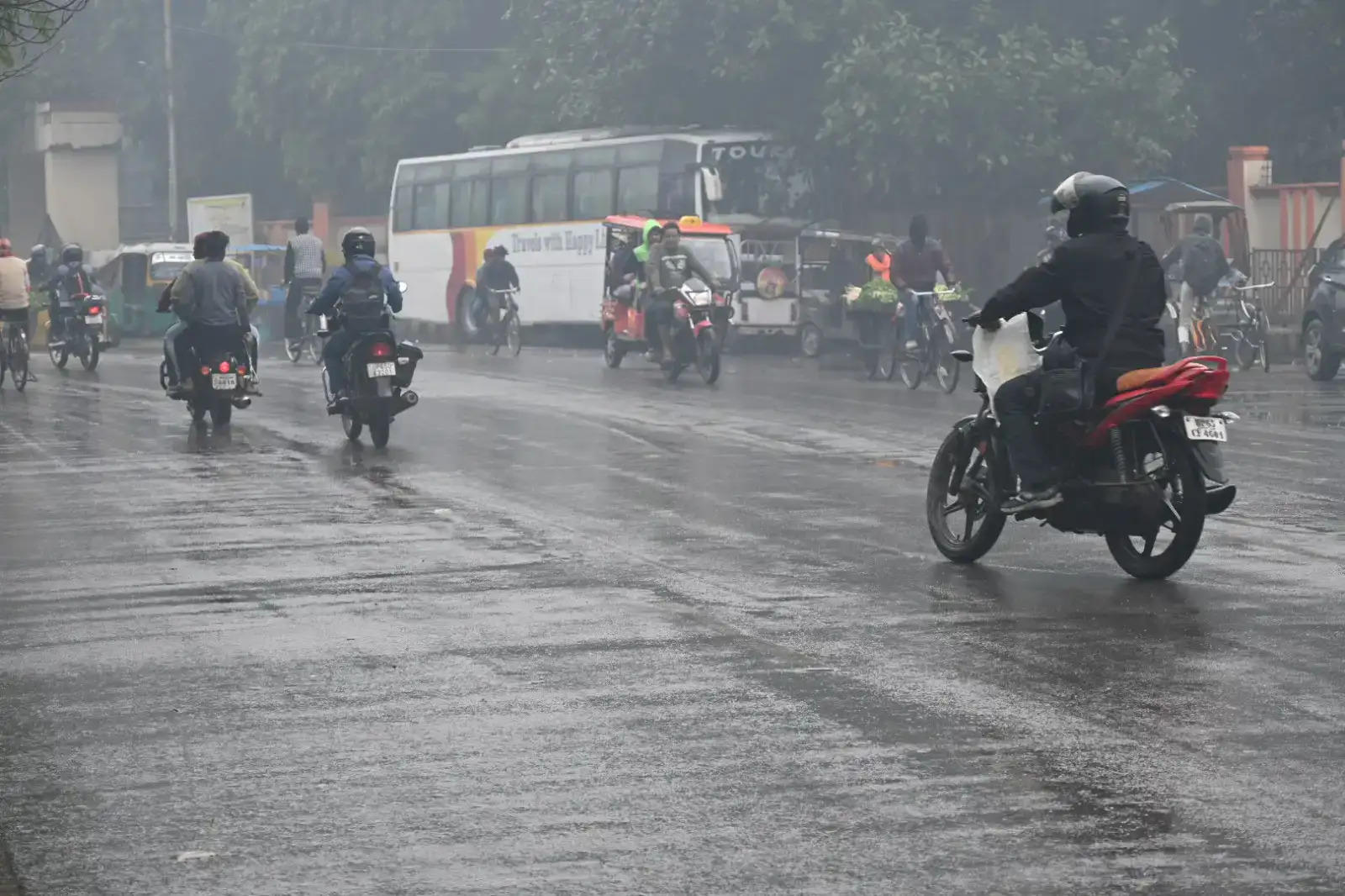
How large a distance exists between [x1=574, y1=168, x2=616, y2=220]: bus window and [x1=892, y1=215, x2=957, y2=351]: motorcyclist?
566 inches

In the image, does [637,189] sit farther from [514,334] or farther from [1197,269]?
[1197,269]

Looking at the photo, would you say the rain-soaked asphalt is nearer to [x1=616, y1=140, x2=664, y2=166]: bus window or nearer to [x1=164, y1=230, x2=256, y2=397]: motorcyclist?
[x1=164, y1=230, x2=256, y2=397]: motorcyclist

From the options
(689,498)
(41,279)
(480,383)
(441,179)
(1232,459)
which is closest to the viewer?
(689,498)

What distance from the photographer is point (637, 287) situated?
28000mm

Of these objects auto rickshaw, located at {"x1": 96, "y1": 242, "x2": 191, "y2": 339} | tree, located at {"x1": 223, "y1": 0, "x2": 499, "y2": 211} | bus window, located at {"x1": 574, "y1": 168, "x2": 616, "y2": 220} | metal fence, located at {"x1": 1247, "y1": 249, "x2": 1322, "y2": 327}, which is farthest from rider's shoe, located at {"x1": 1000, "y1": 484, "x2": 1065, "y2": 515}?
tree, located at {"x1": 223, "y1": 0, "x2": 499, "y2": 211}

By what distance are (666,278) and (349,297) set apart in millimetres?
8441

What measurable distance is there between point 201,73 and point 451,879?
64471 mm

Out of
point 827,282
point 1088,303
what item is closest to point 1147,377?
point 1088,303

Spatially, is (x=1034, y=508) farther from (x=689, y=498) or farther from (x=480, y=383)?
(x=480, y=383)

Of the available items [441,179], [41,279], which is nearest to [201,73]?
[441,179]

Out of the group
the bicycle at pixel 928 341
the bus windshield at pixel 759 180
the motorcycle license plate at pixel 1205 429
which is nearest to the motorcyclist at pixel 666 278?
the bicycle at pixel 928 341

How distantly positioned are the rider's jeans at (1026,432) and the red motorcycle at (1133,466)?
0.05m

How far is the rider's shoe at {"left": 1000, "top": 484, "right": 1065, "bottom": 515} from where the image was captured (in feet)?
33.8

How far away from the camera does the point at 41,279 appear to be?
39.5m
